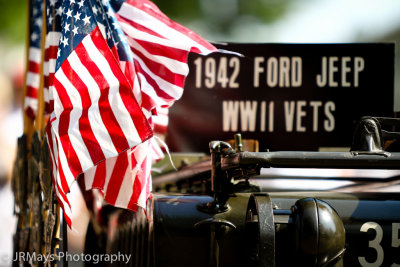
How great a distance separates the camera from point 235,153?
2.54 m

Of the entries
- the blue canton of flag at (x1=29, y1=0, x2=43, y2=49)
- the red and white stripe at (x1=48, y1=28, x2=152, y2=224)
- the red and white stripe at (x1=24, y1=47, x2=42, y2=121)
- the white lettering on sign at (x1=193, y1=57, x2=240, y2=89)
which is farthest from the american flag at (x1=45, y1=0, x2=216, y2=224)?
the red and white stripe at (x1=24, y1=47, x2=42, y2=121)

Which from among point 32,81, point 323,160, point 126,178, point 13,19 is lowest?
point 126,178

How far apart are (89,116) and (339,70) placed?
229 cm

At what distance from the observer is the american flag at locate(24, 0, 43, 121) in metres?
4.97

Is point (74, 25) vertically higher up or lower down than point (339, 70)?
higher up

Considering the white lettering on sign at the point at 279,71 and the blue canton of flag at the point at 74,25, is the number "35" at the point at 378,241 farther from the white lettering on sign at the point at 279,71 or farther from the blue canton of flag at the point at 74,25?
the blue canton of flag at the point at 74,25

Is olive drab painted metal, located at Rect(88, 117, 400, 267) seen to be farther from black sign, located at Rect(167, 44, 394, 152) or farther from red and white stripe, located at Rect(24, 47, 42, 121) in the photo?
red and white stripe, located at Rect(24, 47, 42, 121)

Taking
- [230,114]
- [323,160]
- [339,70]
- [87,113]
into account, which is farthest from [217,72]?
[323,160]

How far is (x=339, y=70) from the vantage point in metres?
4.25

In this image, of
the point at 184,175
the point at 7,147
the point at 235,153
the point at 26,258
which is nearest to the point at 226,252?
the point at 235,153

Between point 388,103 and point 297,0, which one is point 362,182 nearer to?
point 388,103

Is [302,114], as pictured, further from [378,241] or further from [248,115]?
[378,241]

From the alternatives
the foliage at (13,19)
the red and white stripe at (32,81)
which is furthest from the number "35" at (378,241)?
the foliage at (13,19)

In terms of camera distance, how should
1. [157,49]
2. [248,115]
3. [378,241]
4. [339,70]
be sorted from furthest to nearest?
[248,115]
[339,70]
[157,49]
[378,241]
